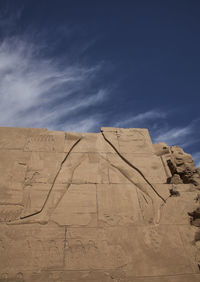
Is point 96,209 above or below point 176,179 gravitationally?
below

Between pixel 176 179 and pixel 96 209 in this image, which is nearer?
pixel 96 209

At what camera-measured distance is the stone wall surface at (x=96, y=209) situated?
4090 millimetres

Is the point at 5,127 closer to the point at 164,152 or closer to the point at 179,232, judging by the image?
the point at 164,152

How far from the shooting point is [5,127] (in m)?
6.04

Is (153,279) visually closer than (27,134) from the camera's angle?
Yes

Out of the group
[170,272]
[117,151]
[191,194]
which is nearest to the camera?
[170,272]

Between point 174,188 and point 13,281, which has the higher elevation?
point 174,188

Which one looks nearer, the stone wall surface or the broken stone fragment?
the stone wall surface

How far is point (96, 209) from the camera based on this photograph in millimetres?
4812

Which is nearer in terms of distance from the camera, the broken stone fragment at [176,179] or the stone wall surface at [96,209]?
the stone wall surface at [96,209]

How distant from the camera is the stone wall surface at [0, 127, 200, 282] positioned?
4.09m

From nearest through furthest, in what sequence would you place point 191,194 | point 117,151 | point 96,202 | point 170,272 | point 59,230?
1. point 170,272
2. point 59,230
3. point 96,202
4. point 191,194
5. point 117,151

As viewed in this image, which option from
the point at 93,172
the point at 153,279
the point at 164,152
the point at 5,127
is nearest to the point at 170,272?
the point at 153,279

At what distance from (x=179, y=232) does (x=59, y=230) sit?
2643mm
